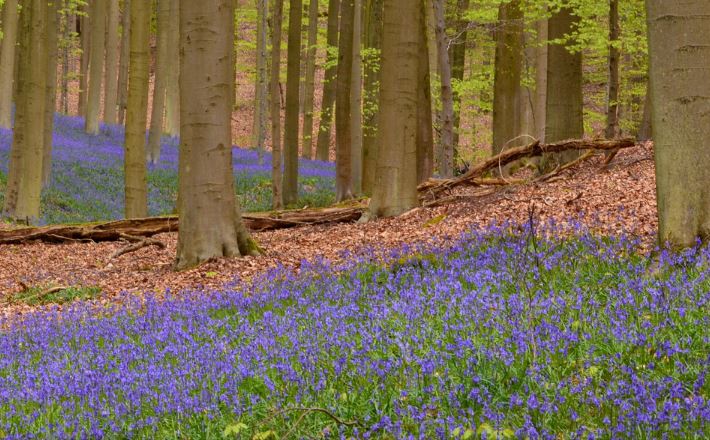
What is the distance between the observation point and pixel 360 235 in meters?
11.8

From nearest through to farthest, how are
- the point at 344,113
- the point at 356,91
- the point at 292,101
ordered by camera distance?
the point at 356,91 → the point at 292,101 → the point at 344,113

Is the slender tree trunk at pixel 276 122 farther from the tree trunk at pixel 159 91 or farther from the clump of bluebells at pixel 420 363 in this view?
the clump of bluebells at pixel 420 363

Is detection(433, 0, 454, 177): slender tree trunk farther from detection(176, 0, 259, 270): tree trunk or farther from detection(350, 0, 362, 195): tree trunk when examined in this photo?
detection(176, 0, 259, 270): tree trunk

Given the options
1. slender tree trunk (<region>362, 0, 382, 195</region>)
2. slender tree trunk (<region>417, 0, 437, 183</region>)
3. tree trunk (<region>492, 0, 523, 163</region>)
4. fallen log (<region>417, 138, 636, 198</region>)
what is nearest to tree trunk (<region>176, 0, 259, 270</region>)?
fallen log (<region>417, 138, 636, 198</region>)

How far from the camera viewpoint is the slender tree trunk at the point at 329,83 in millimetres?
24895

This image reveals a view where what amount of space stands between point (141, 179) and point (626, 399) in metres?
13.8

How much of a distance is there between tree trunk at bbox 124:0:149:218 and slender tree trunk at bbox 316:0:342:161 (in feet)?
29.0

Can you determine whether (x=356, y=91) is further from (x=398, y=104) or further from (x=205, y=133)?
(x=205, y=133)

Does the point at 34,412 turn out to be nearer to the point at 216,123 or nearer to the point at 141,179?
the point at 216,123

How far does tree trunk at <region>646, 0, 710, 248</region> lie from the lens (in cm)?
609

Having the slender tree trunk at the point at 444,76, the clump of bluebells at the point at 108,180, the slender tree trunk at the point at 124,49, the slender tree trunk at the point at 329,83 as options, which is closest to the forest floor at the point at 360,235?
the slender tree trunk at the point at 444,76

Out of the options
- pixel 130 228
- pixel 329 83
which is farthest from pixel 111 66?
pixel 130 228

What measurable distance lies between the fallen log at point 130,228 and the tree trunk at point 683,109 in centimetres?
865

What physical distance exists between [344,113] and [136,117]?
6842mm
